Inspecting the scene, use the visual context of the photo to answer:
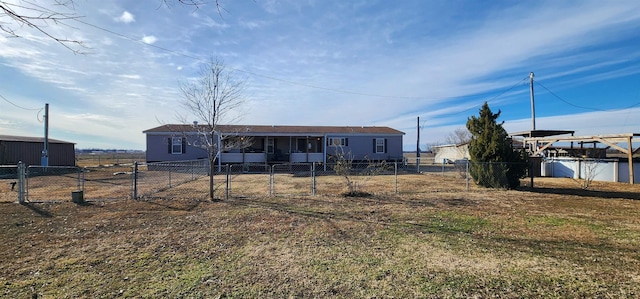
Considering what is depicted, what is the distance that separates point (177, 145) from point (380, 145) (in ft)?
56.3

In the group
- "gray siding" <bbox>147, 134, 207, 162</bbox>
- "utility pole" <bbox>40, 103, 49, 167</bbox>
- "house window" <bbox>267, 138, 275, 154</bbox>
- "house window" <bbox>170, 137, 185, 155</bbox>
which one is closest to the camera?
"utility pole" <bbox>40, 103, 49, 167</bbox>

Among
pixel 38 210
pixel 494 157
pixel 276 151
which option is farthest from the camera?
pixel 276 151

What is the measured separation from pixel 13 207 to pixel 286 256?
27.8ft

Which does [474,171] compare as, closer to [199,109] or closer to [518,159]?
[518,159]

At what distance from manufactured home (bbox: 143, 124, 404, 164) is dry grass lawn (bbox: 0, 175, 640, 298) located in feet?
47.6

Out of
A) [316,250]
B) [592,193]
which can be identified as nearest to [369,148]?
[592,193]

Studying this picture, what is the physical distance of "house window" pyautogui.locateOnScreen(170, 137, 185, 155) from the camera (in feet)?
78.9

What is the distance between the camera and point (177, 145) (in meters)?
24.2

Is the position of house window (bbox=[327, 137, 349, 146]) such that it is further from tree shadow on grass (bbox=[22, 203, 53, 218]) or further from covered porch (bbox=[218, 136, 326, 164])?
tree shadow on grass (bbox=[22, 203, 53, 218])

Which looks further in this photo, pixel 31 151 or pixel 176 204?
pixel 31 151

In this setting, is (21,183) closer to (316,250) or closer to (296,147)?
(316,250)

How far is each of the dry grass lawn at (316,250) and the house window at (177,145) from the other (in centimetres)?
1609

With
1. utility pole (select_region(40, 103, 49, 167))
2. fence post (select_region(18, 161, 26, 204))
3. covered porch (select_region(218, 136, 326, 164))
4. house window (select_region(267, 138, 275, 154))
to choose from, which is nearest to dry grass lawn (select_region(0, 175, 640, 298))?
fence post (select_region(18, 161, 26, 204))

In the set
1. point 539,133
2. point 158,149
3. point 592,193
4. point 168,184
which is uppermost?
point 539,133
